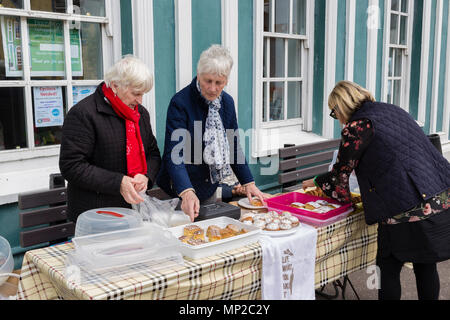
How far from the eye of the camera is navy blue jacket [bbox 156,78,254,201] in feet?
8.42

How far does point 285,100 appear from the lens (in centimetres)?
534

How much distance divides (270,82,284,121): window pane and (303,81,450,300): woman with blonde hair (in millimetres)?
2656

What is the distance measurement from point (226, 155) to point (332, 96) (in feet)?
2.32

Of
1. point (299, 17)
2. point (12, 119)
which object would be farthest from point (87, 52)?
point (299, 17)

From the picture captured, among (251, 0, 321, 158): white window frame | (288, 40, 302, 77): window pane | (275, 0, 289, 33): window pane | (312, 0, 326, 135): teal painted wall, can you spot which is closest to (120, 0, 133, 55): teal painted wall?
(251, 0, 321, 158): white window frame

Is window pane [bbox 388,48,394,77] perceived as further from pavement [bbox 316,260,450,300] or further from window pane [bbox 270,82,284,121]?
pavement [bbox 316,260,450,300]

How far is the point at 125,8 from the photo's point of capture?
360 cm

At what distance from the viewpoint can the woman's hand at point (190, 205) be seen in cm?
236

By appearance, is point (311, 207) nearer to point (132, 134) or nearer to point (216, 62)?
point (216, 62)

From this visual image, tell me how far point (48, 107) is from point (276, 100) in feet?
8.75

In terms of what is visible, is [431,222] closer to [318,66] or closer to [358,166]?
[358,166]

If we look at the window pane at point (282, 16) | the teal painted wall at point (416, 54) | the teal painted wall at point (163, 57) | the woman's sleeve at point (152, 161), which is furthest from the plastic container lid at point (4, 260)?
the teal painted wall at point (416, 54)

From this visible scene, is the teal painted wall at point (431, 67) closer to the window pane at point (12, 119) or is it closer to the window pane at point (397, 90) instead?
the window pane at point (397, 90)
